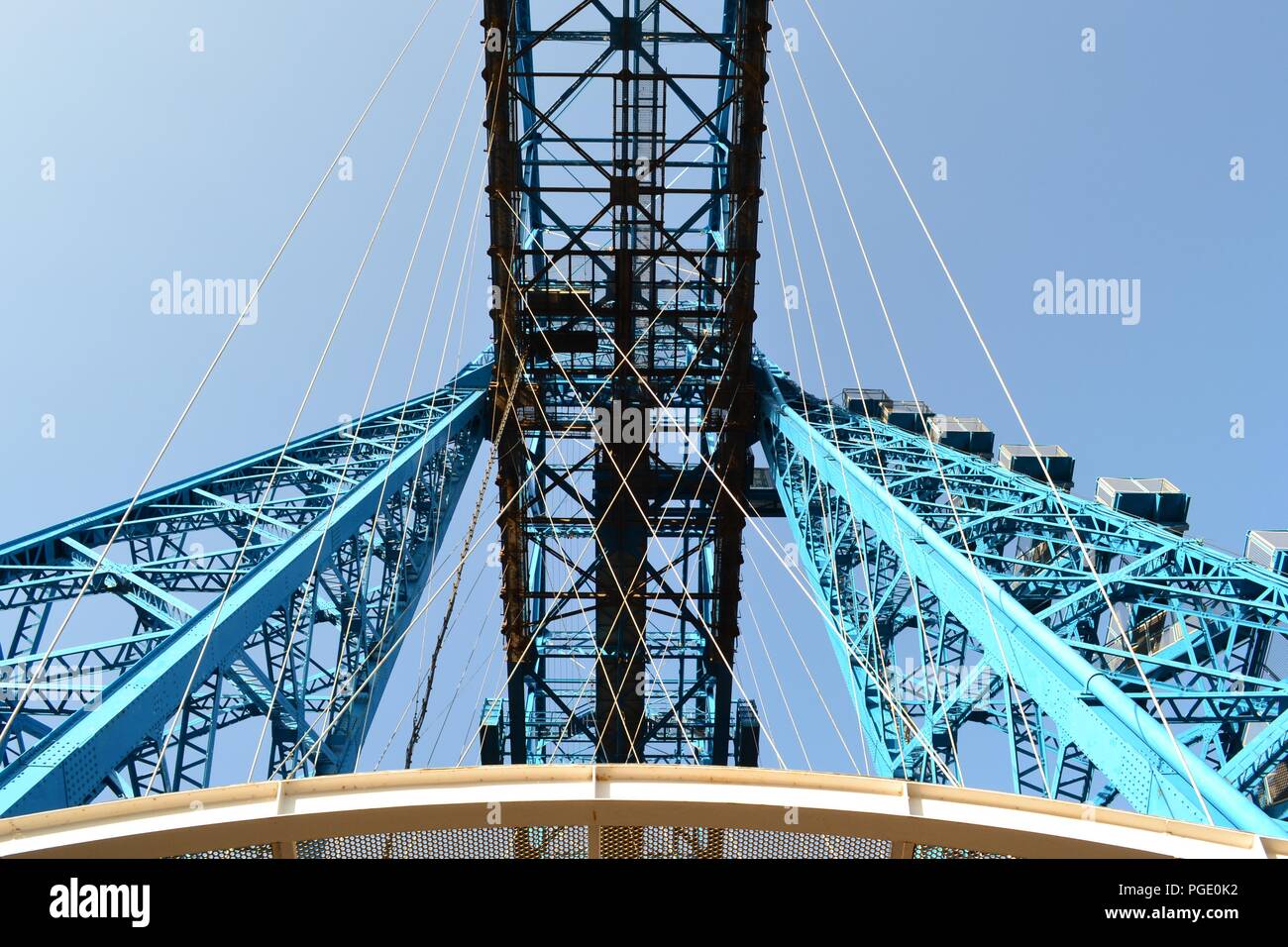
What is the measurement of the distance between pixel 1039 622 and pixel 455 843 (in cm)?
796

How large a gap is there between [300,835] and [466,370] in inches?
918

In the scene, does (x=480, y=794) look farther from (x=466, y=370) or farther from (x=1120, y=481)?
(x=466, y=370)

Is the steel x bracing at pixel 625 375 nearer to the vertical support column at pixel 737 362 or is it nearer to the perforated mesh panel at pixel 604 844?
the vertical support column at pixel 737 362

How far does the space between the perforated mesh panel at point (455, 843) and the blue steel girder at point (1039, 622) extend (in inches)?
149

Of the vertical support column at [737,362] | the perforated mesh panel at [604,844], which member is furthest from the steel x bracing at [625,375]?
the perforated mesh panel at [604,844]

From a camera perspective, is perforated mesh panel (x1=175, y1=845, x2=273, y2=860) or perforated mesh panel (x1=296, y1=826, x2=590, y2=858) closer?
perforated mesh panel (x1=175, y1=845, x2=273, y2=860)

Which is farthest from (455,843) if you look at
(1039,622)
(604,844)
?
(1039,622)

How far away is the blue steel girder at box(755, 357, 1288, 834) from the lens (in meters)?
9.74

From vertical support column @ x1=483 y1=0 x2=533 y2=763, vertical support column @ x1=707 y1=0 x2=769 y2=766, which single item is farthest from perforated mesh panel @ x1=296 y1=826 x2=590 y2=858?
vertical support column @ x1=483 y1=0 x2=533 y2=763

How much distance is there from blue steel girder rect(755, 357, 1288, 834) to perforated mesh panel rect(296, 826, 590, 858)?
379cm

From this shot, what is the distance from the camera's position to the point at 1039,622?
12031mm

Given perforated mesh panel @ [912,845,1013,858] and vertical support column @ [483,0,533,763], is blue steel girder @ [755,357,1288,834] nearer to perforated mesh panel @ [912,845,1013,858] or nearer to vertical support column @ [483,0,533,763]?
perforated mesh panel @ [912,845,1013,858]

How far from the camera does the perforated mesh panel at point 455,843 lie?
670 centimetres

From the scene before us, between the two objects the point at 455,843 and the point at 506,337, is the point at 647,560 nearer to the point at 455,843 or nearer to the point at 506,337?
the point at 506,337
